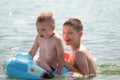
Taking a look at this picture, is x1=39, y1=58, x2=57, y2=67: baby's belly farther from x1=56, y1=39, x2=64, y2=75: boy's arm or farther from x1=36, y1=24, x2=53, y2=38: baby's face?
x1=36, y1=24, x2=53, y2=38: baby's face

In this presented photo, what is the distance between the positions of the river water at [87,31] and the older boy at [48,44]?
0.67 m

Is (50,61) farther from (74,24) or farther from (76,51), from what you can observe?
(74,24)

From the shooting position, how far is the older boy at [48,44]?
270 inches

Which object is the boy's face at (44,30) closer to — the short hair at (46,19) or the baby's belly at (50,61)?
the short hair at (46,19)

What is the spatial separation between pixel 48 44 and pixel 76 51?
0.47 meters

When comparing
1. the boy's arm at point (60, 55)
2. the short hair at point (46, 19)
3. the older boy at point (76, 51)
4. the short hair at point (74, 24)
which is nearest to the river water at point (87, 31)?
the older boy at point (76, 51)

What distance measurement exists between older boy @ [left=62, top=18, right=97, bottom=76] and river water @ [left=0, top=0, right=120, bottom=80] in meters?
0.27

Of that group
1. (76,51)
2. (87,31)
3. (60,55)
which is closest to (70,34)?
(76,51)

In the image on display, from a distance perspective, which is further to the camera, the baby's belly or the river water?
the river water

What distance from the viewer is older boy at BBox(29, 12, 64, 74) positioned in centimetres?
687

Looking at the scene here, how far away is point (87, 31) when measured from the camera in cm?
1271

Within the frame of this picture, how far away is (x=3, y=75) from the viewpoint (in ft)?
24.0

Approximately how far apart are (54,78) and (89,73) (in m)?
0.67

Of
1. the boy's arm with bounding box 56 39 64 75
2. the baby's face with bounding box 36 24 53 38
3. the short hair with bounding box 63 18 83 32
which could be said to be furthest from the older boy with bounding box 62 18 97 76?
the baby's face with bounding box 36 24 53 38
